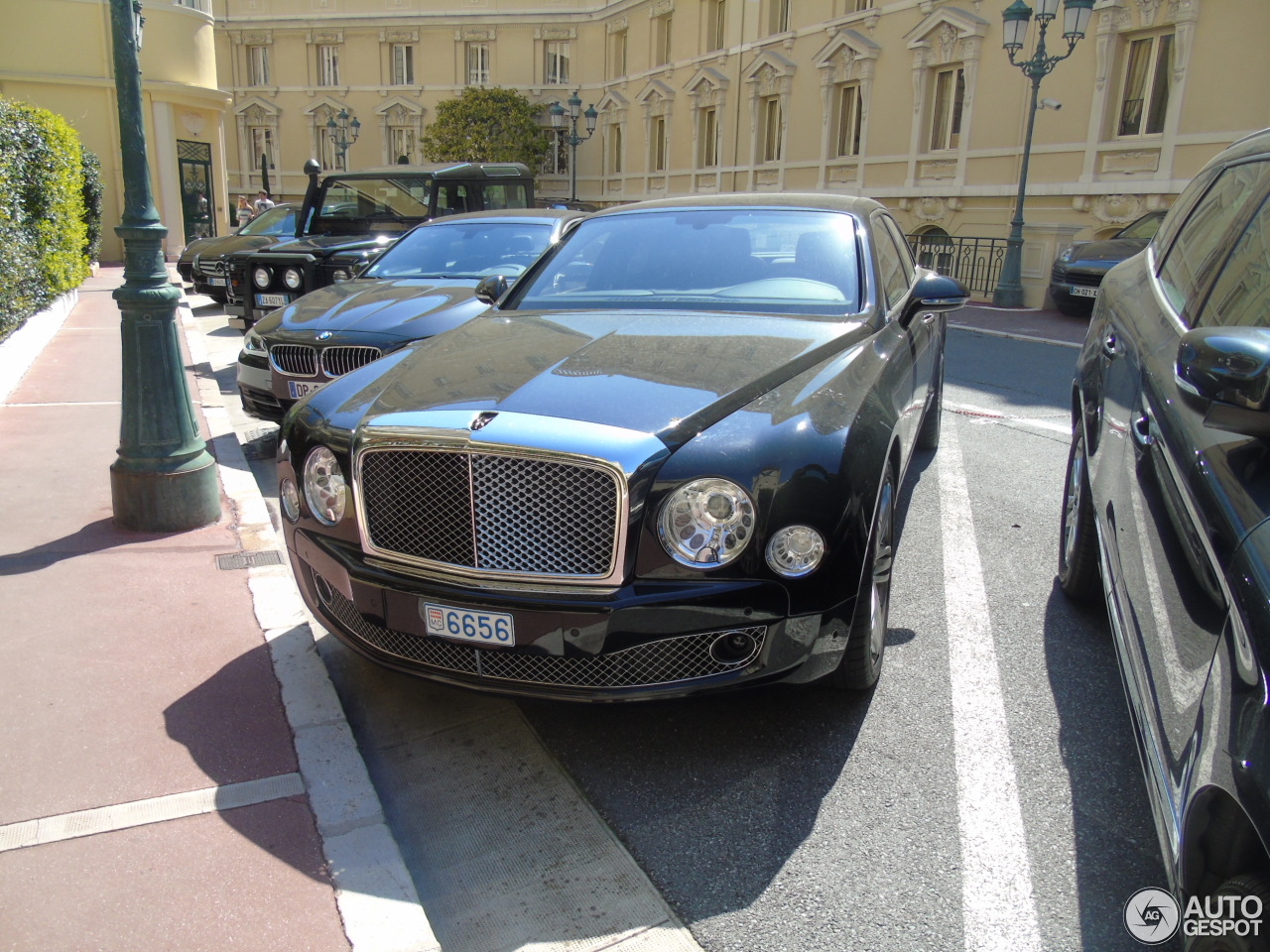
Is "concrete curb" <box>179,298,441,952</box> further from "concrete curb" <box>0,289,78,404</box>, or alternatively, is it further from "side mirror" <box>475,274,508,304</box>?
"concrete curb" <box>0,289,78,404</box>

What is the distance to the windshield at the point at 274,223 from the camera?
49.7ft

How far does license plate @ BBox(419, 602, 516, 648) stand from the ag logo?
1.69 meters

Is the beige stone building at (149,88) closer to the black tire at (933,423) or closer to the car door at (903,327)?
the black tire at (933,423)

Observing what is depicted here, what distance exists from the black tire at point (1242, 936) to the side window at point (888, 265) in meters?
2.86

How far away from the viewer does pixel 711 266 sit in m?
4.25

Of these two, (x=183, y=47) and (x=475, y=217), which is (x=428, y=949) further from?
(x=183, y=47)

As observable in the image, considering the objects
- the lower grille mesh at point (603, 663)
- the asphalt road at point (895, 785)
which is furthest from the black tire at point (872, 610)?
the lower grille mesh at point (603, 663)

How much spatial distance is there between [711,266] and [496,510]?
196 centimetres

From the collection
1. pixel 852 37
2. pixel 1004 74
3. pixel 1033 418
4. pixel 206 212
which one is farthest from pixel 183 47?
pixel 1033 418

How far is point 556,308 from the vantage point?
4.22m

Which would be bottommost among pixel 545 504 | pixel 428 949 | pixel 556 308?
pixel 428 949

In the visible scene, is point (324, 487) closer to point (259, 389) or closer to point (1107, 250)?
point (259, 389)

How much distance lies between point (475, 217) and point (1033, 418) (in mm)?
4967

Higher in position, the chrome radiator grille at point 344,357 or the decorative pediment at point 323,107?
the decorative pediment at point 323,107
